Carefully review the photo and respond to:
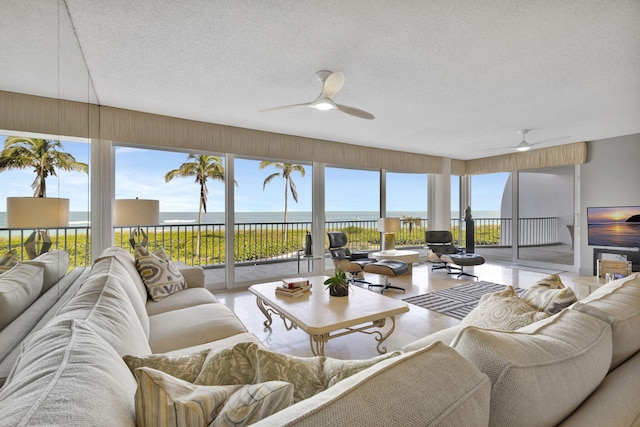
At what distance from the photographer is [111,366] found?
0.72 metres

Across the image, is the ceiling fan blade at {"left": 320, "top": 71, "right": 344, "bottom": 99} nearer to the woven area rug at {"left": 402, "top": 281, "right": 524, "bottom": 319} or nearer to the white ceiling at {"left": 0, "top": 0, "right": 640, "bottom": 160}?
the white ceiling at {"left": 0, "top": 0, "right": 640, "bottom": 160}

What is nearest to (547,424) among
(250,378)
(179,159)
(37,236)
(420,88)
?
(250,378)

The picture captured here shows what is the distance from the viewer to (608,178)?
5.15 meters

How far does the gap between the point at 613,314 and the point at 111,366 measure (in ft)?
4.45

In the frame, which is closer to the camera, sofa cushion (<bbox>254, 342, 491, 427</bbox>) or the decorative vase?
sofa cushion (<bbox>254, 342, 491, 427</bbox>)

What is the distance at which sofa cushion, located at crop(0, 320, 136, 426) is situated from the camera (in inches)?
19.3

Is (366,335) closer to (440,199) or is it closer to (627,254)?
(627,254)

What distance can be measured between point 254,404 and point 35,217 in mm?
1234

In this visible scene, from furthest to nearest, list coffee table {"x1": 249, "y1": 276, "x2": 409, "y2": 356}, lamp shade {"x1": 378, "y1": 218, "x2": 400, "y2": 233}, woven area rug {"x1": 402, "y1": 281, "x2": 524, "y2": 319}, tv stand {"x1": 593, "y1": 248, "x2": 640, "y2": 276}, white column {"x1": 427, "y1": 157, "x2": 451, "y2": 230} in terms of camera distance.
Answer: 1. white column {"x1": 427, "y1": 157, "x2": 451, "y2": 230}
2. lamp shade {"x1": 378, "y1": 218, "x2": 400, "y2": 233}
3. tv stand {"x1": 593, "y1": 248, "x2": 640, "y2": 276}
4. woven area rug {"x1": 402, "y1": 281, "x2": 524, "y2": 319}
5. coffee table {"x1": 249, "y1": 276, "x2": 409, "y2": 356}

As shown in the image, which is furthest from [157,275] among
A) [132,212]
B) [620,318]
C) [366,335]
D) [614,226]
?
[614,226]

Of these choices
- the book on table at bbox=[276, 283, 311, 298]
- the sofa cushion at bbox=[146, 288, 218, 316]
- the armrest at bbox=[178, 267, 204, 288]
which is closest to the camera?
the sofa cushion at bbox=[146, 288, 218, 316]

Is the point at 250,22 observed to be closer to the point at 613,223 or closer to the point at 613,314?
the point at 613,314

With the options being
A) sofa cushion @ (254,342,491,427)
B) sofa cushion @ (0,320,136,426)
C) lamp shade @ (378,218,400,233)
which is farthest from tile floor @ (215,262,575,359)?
sofa cushion @ (254,342,491,427)

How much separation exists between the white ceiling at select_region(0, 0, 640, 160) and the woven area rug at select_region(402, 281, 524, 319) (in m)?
2.42
